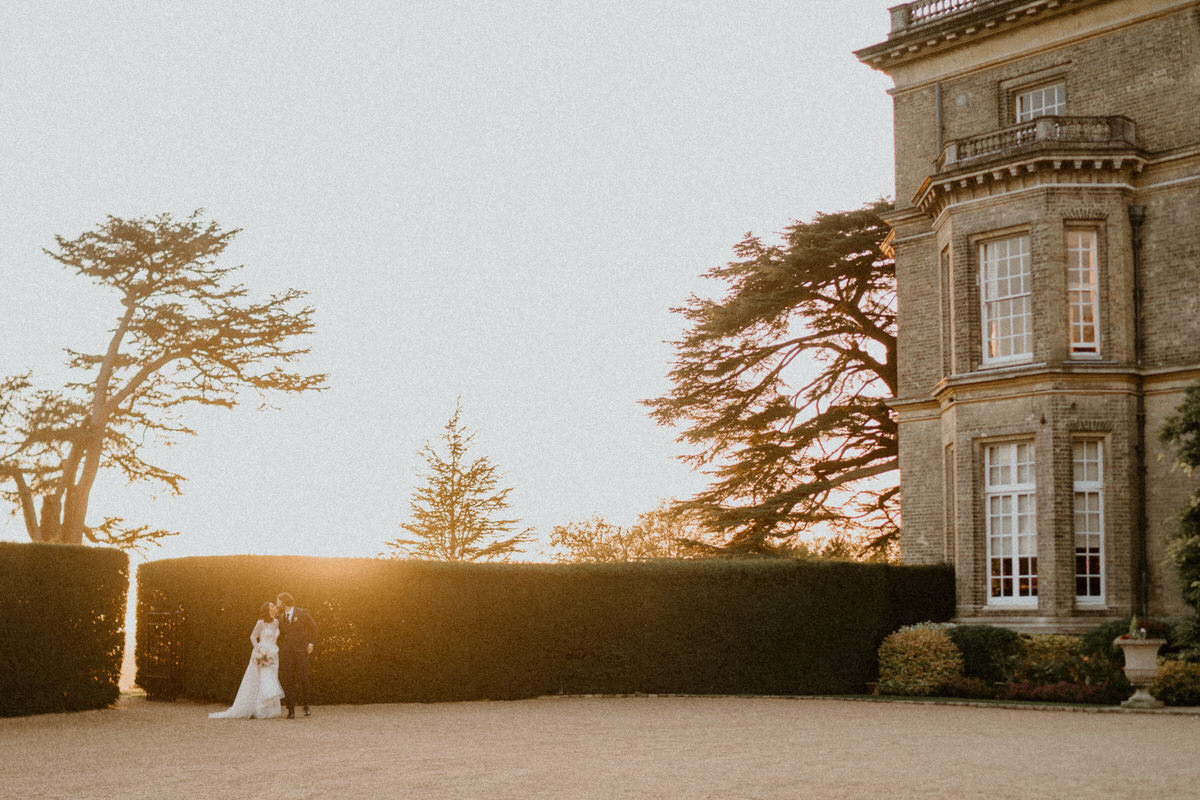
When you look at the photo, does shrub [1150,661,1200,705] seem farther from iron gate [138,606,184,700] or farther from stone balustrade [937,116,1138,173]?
iron gate [138,606,184,700]

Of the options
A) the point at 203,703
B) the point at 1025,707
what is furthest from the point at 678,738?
the point at 203,703

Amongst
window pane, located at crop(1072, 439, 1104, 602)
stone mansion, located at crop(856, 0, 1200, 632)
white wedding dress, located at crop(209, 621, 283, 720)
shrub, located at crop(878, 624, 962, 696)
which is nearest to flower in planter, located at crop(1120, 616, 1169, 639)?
stone mansion, located at crop(856, 0, 1200, 632)

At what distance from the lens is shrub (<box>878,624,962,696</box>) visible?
22062 mm

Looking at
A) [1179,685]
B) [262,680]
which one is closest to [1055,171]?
[1179,685]

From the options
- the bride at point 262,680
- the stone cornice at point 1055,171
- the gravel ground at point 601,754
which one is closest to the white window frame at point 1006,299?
the stone cornice at point 1055,171

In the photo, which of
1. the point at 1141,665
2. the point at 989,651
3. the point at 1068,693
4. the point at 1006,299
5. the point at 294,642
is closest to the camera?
the point at 294,642

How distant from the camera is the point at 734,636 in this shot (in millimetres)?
22906

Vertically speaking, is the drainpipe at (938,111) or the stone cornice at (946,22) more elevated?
the stone cornice at (946,22)

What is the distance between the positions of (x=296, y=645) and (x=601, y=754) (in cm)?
678

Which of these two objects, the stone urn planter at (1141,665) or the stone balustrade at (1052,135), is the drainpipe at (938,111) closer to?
the stone balustrade at (1052,135)

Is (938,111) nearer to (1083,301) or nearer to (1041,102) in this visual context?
(1041,102)

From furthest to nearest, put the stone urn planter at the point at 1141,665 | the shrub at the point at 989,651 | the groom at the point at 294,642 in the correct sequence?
the shrub at the point at 989,651, the stone urn planter at the point at 1141,665, the groom at the point at 294,642

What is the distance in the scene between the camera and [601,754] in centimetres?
1307

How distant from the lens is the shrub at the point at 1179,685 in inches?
764
